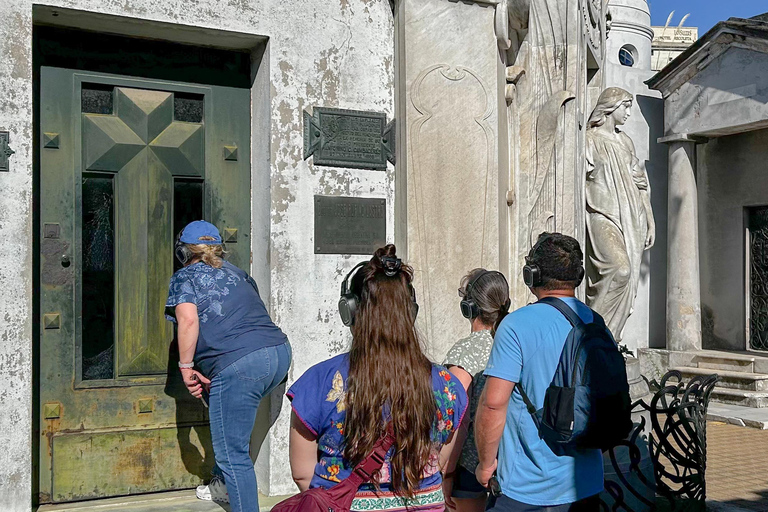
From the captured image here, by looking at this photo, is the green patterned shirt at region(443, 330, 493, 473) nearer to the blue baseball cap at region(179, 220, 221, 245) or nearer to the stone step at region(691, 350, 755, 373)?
the blue baseball cap at region(179, 220, 221, 245)

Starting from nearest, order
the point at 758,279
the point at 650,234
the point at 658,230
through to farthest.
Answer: the point at 650,234 < the point at 758,279 < the point at 658,230

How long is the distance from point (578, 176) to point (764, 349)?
8.38m

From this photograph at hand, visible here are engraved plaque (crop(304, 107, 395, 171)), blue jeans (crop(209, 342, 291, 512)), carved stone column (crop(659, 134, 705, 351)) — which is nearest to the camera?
blue jeans (crop(209, 342, 291, 512))

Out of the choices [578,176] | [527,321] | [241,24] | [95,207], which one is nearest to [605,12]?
[578,176]

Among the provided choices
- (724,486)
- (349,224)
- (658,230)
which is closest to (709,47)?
(658,230)

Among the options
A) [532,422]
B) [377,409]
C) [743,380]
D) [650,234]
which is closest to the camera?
[377,409]

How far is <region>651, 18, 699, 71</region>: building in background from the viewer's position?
24.3 meters

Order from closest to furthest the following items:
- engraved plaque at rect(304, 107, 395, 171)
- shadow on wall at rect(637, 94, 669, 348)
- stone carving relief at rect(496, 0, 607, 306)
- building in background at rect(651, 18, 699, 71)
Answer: engraved plaque at rect(304, 107, 395, 171)
stone carving relief at rect(496, 0, 607, 306)
shadow on wall at rect(637, 94, 669, 348)
building in background at rect(651, 18, 699, 71)

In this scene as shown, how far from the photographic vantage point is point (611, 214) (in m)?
8.22

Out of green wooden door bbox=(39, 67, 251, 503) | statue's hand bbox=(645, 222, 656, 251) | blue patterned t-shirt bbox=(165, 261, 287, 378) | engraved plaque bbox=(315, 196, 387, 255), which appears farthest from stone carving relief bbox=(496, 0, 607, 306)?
blue patterned t-shirt bbox=(165, 261, 287, 378)

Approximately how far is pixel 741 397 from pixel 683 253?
293cm

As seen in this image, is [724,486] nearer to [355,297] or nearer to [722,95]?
[355,297]

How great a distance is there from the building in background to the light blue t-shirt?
2129 centimetres

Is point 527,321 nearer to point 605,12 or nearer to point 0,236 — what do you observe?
point 0,236
